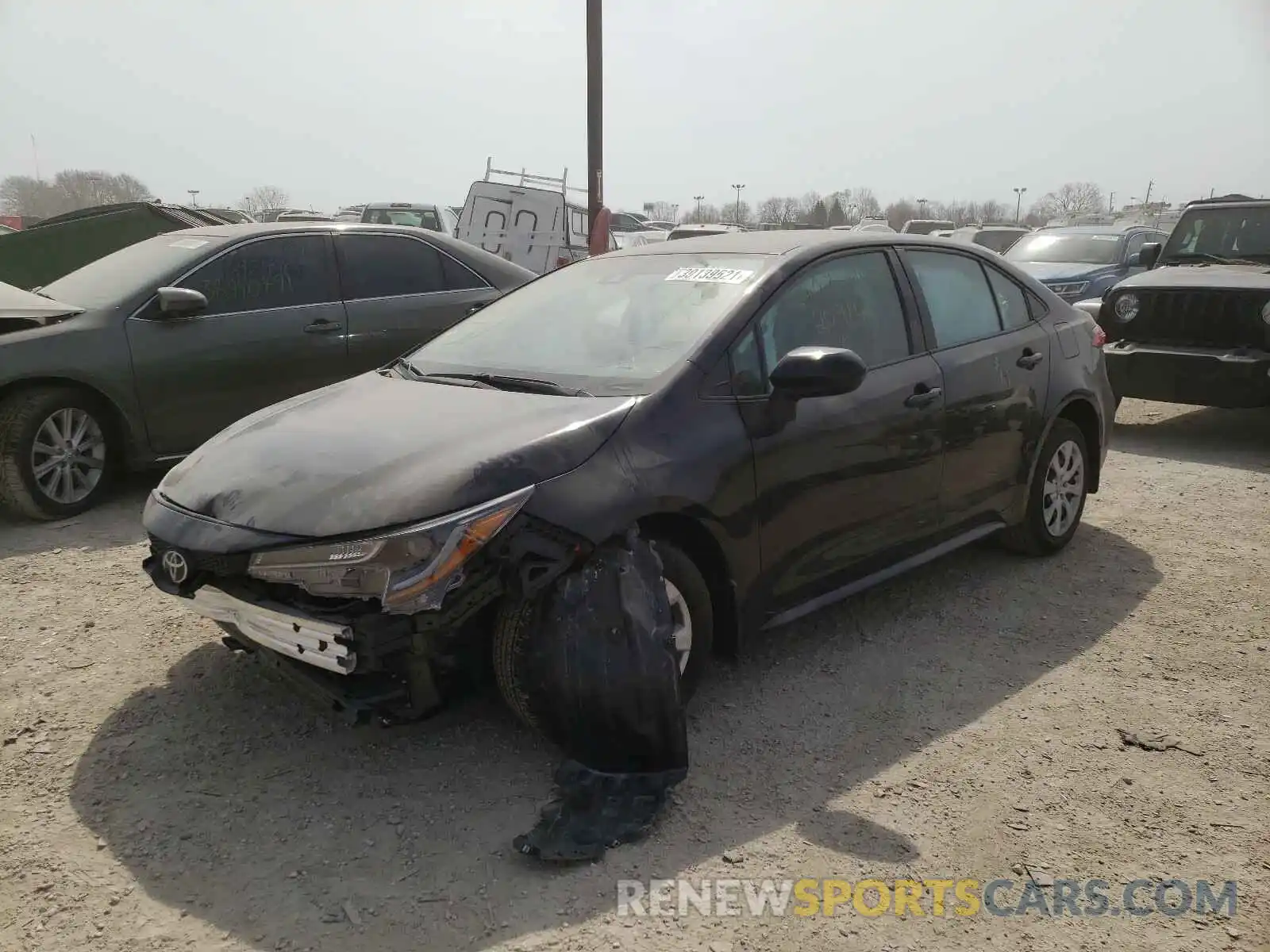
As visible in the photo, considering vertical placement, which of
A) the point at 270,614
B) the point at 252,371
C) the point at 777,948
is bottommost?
the point at 777,948

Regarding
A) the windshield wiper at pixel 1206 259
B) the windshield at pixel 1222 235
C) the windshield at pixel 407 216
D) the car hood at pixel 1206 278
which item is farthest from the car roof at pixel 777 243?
the windshield at pixel 407 216

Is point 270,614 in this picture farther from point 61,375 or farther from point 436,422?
point 61,375

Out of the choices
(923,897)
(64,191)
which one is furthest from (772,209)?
(923,897)

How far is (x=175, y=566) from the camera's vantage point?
2871 millimetres

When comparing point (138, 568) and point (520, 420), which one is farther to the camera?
point (138, 568)

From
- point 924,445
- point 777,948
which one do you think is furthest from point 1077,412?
point 777,948

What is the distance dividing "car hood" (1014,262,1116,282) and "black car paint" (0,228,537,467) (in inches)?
363

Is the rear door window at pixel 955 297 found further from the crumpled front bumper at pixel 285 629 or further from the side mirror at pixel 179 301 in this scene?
the side mirror at pixel 179 301

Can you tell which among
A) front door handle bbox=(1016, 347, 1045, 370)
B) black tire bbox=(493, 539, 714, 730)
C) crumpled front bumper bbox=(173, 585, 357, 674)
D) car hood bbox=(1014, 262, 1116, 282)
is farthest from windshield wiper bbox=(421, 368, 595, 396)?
car hood bbox=(1014, 262, 1116, 282)

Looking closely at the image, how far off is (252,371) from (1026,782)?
15.2 ft

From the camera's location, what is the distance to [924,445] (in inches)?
150

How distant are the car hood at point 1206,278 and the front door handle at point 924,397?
4.60 metres

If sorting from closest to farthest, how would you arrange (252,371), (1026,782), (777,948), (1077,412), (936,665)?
(777,948) < (1026,782) < (936,665) < (1077,412) < (252,371)

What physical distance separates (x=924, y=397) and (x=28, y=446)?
14.7 ft
